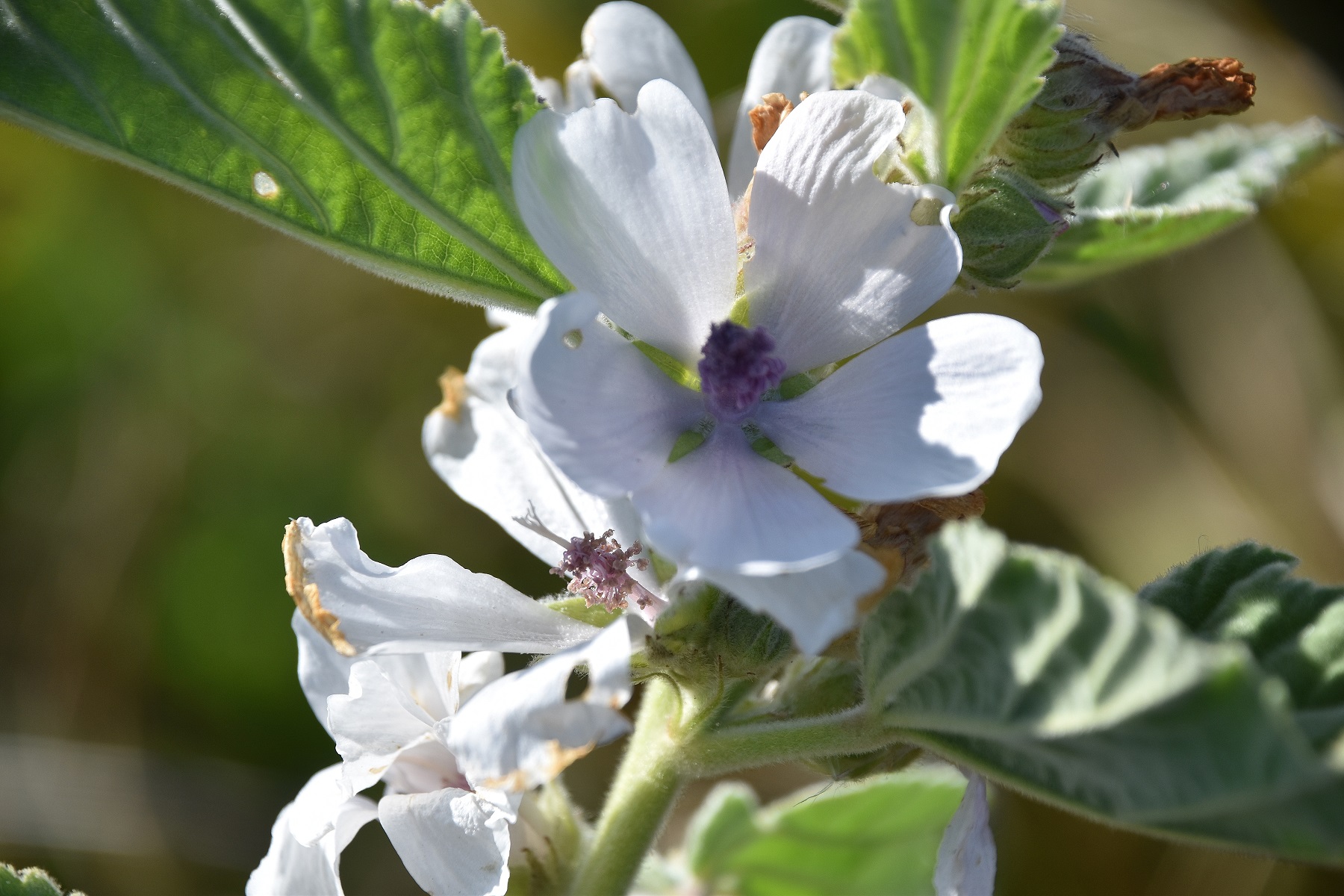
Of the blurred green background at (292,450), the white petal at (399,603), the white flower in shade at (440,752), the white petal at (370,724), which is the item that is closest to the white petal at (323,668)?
the white flower in shade at (440,752)

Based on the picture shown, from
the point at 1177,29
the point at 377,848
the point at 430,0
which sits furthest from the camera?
the point at 1177,29

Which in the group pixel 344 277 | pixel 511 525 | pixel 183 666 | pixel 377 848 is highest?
pixel 511 525

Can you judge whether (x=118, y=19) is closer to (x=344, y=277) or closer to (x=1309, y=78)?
(x=344, y=277)

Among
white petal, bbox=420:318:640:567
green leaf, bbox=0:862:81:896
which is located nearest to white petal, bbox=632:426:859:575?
white petal, bbox=420:318:640:567

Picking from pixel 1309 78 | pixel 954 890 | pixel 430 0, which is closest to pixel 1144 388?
pixel 1309 78

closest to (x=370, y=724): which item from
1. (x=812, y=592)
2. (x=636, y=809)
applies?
(x=636, y=809)

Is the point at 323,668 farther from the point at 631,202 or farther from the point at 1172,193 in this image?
the point at 1172,193
